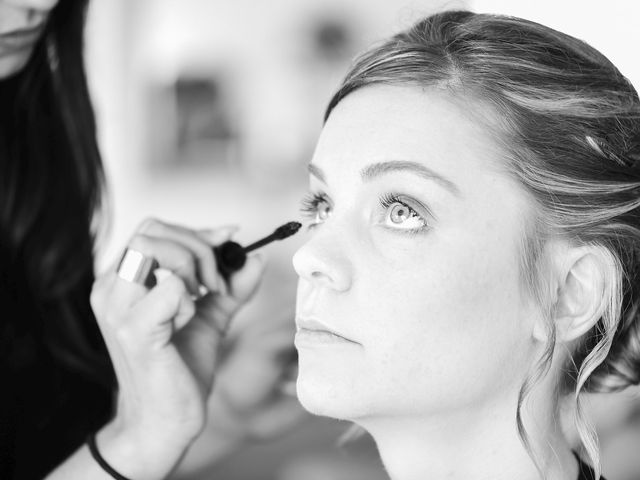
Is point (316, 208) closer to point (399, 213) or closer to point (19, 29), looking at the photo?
point (399, 213)

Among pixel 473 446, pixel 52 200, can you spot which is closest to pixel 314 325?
pixel 473 446

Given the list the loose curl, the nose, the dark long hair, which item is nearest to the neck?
the loose curl

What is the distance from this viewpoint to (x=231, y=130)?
2.72m

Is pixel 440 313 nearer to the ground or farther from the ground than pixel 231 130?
farther from the ground

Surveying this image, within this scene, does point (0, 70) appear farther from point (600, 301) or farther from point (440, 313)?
point (600, 301)

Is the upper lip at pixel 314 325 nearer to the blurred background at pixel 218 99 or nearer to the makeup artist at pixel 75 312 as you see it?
the makeup artist at pixel 75 312

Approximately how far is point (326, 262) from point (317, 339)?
0.09m

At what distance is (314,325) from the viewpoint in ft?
2.79

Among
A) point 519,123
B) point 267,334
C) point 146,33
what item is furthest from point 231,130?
point 519,123

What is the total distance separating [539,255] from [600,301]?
9 centimetres

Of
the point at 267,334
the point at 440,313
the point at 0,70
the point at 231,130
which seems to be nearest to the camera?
the point at 440,313

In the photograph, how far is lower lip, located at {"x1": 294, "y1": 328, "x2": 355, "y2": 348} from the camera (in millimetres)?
835

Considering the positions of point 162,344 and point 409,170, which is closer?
point 409,170

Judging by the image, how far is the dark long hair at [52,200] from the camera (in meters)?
1.20
